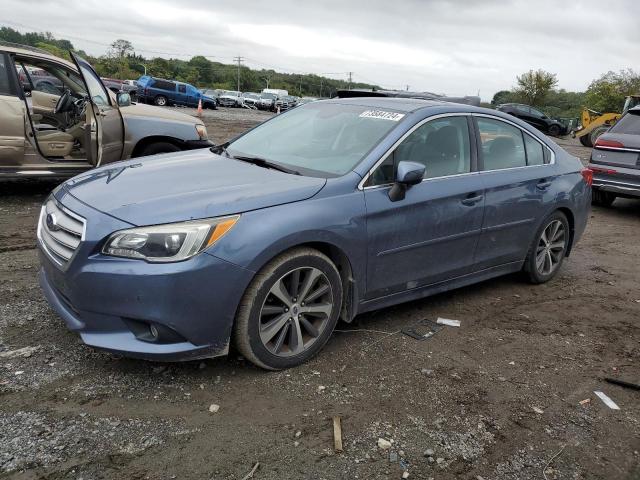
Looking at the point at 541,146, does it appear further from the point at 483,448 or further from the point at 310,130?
the point at 483,448

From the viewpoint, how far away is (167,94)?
1540 inches

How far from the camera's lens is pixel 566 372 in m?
3.68

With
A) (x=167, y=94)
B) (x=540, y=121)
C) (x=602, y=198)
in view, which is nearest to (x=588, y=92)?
(x=540, y=121)

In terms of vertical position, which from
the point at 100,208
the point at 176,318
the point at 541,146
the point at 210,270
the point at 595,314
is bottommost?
the point at 595,314

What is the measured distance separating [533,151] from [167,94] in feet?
123

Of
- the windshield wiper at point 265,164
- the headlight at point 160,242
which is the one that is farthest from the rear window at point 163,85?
the headlight at point 160,242

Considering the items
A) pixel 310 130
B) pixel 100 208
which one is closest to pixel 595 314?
pixel 310 130

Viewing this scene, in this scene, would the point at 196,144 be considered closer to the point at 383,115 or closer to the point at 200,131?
the point at 200,131

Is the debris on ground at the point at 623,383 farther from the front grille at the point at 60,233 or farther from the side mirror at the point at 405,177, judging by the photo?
the front grille at the point at 60,233

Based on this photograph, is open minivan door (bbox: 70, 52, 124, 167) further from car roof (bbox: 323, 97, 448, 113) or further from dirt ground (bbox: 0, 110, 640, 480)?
car roof (bbox: 323, 97, 448, 113)

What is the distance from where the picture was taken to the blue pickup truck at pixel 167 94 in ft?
125

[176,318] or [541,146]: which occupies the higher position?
[541,146]

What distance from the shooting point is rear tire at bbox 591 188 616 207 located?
9.78 m

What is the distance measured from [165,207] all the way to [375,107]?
1.98 meters
